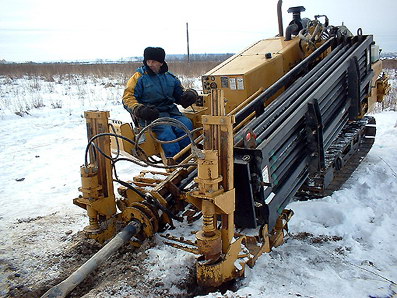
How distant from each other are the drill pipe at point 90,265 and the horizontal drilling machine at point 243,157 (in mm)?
14

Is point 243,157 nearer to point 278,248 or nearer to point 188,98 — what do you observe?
point 278,248

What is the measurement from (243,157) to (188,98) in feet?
6.47

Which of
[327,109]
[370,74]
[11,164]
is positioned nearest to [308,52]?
[370,74]

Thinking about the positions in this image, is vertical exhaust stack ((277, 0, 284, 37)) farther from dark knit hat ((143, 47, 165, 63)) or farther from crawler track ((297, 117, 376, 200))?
dark knit hat ((143, 47, 165, 63))

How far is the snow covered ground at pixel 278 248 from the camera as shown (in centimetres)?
289

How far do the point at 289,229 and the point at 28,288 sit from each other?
7.61 ft

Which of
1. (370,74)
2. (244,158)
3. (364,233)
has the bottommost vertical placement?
(364,233)

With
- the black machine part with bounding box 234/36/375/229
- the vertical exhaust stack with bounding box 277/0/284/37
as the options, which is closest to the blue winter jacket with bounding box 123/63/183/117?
the black machine part with bounding box 234/36/375/229

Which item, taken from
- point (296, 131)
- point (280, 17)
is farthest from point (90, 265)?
point (280, 17)

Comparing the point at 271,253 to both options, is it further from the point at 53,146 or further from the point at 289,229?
the point at 53,146

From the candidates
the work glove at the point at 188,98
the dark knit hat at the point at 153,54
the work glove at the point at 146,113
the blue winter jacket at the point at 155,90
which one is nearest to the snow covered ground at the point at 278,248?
the work glove at the point at 146,113

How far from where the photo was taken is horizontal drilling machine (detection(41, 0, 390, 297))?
106 inches

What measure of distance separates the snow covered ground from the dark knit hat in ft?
6.53

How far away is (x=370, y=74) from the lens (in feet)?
16.3
